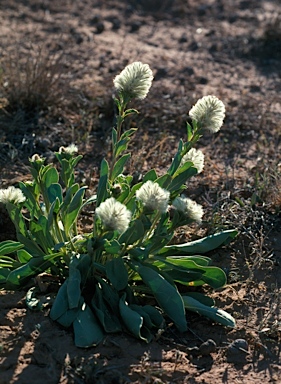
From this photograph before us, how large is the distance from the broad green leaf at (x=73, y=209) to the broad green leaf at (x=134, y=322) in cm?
47

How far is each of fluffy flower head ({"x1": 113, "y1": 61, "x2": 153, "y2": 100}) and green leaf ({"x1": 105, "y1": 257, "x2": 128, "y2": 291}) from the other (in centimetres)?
78

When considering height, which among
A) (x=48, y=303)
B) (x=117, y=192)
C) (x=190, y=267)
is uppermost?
(x=117, y=192)

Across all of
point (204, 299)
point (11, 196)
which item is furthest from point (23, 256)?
point (204, 299)

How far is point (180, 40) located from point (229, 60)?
0.62m

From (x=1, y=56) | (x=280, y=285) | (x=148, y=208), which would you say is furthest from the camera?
(x=1, y=56)

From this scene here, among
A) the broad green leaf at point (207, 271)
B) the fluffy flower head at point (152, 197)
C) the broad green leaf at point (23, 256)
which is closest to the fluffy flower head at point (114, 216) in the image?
the fluffy flower head at point (152, 197)

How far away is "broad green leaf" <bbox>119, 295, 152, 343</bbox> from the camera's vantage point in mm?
3084

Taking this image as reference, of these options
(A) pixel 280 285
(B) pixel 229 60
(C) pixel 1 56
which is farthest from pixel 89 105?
(A) pixel 280 285

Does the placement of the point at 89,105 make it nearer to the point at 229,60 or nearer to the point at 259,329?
the point at 229,60

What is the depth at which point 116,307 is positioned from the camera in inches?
128

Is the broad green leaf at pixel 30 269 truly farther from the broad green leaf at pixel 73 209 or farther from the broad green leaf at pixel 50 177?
the broad green leaf at pixel 50 177

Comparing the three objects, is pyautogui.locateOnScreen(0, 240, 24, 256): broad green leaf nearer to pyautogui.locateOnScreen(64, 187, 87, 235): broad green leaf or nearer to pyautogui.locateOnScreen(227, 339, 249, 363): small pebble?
pyautogui.locateOnScreen(64, 187, 87, 235): broad green leaf

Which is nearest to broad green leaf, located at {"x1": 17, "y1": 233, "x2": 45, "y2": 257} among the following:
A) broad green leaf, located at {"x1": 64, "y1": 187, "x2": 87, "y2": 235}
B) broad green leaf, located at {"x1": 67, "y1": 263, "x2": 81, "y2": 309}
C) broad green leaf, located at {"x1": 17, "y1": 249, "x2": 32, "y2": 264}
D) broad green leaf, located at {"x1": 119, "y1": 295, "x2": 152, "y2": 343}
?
broad green leaf, located at {"x1": 17, "y1": 249, "x2": 32, "y2": 264}

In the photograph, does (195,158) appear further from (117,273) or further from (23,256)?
(23,256)
